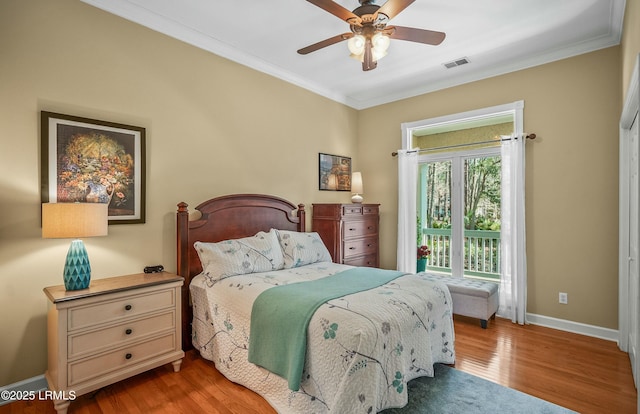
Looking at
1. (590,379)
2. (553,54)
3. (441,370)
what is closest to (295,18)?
(553,54)

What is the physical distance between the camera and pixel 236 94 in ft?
11.7

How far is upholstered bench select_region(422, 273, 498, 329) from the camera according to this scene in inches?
137

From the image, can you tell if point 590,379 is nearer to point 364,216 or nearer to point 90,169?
point 364,216

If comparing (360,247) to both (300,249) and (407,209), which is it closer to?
(407,209)

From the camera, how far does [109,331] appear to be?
87.6 inches

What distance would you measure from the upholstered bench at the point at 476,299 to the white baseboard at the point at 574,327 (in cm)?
41

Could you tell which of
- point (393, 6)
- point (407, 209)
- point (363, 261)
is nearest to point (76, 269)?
point (393, 6)

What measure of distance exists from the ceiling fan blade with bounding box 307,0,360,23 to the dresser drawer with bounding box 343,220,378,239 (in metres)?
2.49

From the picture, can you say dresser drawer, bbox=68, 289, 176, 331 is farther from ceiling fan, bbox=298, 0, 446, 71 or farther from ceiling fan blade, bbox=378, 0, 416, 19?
ceiling fan blade, bbox=378, 0, 416, 19

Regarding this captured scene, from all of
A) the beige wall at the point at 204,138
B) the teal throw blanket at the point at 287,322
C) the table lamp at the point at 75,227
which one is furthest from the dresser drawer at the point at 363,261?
the table lamp at the point at 75,227

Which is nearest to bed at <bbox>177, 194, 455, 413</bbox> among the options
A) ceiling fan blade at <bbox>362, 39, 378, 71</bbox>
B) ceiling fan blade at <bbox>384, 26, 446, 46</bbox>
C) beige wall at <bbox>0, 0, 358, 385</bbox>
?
beige wall at <bbox>0, 0, 358, 385</bbox>

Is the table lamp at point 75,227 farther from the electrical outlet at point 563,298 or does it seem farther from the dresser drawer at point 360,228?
the electrical outlet at point 563,298

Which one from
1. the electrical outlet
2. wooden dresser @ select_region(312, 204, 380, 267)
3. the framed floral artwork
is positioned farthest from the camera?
wooden dresser @ select_region(312, 204, 380, 267)

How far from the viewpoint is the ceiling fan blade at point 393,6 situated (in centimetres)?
212
